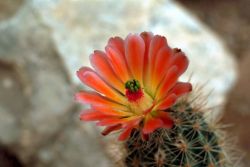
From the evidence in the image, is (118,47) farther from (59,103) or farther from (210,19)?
(210,19)

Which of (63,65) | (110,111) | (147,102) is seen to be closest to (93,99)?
(110,111)

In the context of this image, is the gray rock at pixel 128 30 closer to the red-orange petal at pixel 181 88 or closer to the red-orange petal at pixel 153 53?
the red-orange petal at pixel 153 53

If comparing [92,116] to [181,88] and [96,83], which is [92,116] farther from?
[181,88]

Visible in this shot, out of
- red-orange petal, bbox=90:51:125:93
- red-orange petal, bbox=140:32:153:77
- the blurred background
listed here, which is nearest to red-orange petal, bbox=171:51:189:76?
red-orange petal, bbox=140:32:153:77

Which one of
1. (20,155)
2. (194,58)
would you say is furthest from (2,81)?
(194,58)

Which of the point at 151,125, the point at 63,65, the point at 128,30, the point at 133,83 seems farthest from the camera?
the point at 128,30

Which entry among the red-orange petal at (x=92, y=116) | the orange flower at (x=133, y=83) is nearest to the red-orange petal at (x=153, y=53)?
the orange flower at (x=133, y=83)
